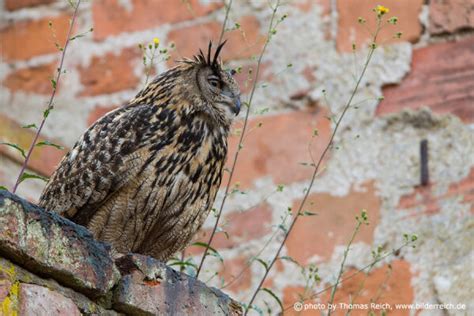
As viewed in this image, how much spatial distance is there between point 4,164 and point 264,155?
1.22 m

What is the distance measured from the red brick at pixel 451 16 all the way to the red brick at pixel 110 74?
1.34 m

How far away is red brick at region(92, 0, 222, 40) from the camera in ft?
17.0

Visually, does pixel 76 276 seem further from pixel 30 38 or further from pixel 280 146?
pixel 30 38

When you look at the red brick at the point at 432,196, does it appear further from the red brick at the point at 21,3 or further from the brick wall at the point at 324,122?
the red brick at the point at 21,3

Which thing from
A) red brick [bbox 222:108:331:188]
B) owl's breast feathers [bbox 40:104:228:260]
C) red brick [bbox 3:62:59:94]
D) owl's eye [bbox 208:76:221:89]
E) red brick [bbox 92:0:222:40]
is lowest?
owl's breast feathers [bbox 40:104:228:260]

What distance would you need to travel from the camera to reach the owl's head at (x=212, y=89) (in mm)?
4082

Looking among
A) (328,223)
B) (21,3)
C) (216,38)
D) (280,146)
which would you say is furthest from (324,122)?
(21,3)

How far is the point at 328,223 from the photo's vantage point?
464 centimetres

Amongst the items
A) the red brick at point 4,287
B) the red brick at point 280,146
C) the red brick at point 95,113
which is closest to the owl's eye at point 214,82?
the red brick at point 280,146

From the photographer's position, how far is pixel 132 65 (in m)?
5.23

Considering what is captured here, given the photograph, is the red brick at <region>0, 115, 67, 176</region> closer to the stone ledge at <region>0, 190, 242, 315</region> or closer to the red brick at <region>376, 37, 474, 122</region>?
the red brick at <region>376, 37, 474, 122</region>

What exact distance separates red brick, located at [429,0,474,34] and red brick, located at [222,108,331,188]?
23.9 inches

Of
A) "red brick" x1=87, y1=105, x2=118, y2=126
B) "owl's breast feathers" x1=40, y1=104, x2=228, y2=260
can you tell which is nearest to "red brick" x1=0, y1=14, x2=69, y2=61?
"red brick" x1=87, y1=105, x2=118, y2=126

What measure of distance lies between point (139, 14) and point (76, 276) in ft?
10.2
